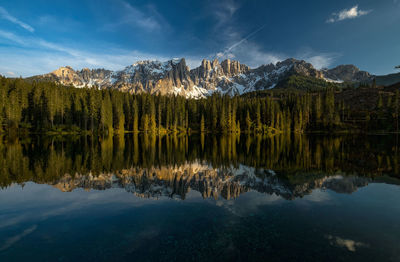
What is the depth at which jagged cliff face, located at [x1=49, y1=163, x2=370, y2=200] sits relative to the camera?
15797 mm

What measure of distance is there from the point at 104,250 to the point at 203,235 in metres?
4.11

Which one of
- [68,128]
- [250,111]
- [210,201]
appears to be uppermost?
[250,111]

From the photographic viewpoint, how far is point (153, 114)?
111m

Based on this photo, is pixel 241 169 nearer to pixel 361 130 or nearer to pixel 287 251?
pixel 287 251

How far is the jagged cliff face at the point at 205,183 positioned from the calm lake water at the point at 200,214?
0.27 ft

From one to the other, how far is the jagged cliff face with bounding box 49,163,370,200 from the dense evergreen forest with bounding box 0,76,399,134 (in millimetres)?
82181

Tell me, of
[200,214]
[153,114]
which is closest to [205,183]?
[200,214]

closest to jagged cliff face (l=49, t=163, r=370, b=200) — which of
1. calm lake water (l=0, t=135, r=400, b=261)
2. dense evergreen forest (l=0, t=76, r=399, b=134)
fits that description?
calm lake water (l=0, t=135, r=400, b=261)

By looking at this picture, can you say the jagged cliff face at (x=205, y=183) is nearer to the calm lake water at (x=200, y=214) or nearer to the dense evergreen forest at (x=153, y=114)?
the calm lake water at (x=200, y=214)

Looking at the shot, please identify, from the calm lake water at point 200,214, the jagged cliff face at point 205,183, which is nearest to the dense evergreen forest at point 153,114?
the calm lake water at point 200,214

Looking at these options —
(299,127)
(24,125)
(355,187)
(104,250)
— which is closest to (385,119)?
(299,127)

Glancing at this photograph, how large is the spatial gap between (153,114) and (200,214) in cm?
10340

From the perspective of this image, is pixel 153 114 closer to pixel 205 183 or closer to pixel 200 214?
pixel 205 183

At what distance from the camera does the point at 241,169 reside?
23.4 metres
